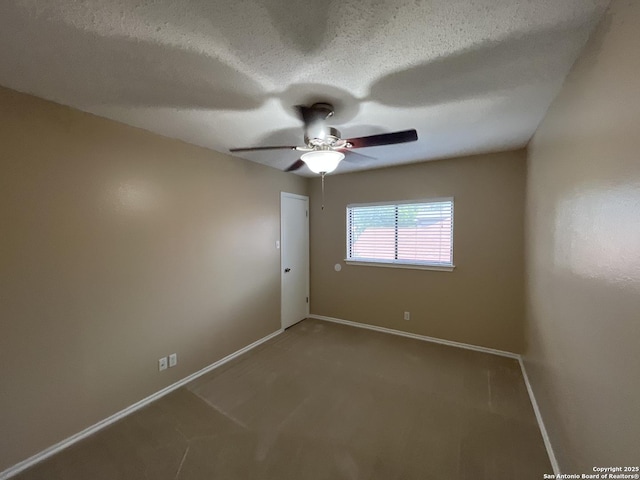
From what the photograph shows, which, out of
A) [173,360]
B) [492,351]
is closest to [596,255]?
[492,351]

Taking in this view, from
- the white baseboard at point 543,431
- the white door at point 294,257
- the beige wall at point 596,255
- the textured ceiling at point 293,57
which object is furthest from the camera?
the white door at point 294,257

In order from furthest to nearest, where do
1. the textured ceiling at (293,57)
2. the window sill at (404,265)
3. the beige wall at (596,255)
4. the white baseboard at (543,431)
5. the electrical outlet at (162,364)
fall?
the window sill at (404,265), the electrical outlet at (162,364), the white baseboard at (543,431), the textured ceiling at (293,57), the beige wall at (596,255)

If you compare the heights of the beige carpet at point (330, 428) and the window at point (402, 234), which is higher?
the window at point (402, 234)

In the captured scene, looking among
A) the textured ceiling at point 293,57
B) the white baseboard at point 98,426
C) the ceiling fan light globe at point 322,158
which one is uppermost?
the textured ceiling at point 293,57

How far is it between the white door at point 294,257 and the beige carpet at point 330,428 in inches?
44.8

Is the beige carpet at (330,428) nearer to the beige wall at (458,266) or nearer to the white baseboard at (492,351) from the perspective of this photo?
the white baseboard at (492,351)

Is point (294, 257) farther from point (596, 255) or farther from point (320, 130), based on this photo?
point (596, 255)

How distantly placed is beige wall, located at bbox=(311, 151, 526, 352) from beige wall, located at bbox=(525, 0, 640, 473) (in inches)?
49.3

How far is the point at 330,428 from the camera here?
6.76ft

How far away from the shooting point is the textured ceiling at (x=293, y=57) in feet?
3.67

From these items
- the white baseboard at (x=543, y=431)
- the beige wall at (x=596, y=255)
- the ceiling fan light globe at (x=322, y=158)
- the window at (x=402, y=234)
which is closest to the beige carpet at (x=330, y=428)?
the white baseboard at (x=543, y=431)

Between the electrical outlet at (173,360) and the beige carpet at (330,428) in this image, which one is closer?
the beige carpet at (330,428)

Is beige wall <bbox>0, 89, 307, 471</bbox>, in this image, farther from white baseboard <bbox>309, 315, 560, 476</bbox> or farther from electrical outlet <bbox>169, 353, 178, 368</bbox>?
white baseboard <bbox>309, 315, 560, 476</bbox>

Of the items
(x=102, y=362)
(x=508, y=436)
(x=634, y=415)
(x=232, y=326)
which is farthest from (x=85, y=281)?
(x=508, y=436)
